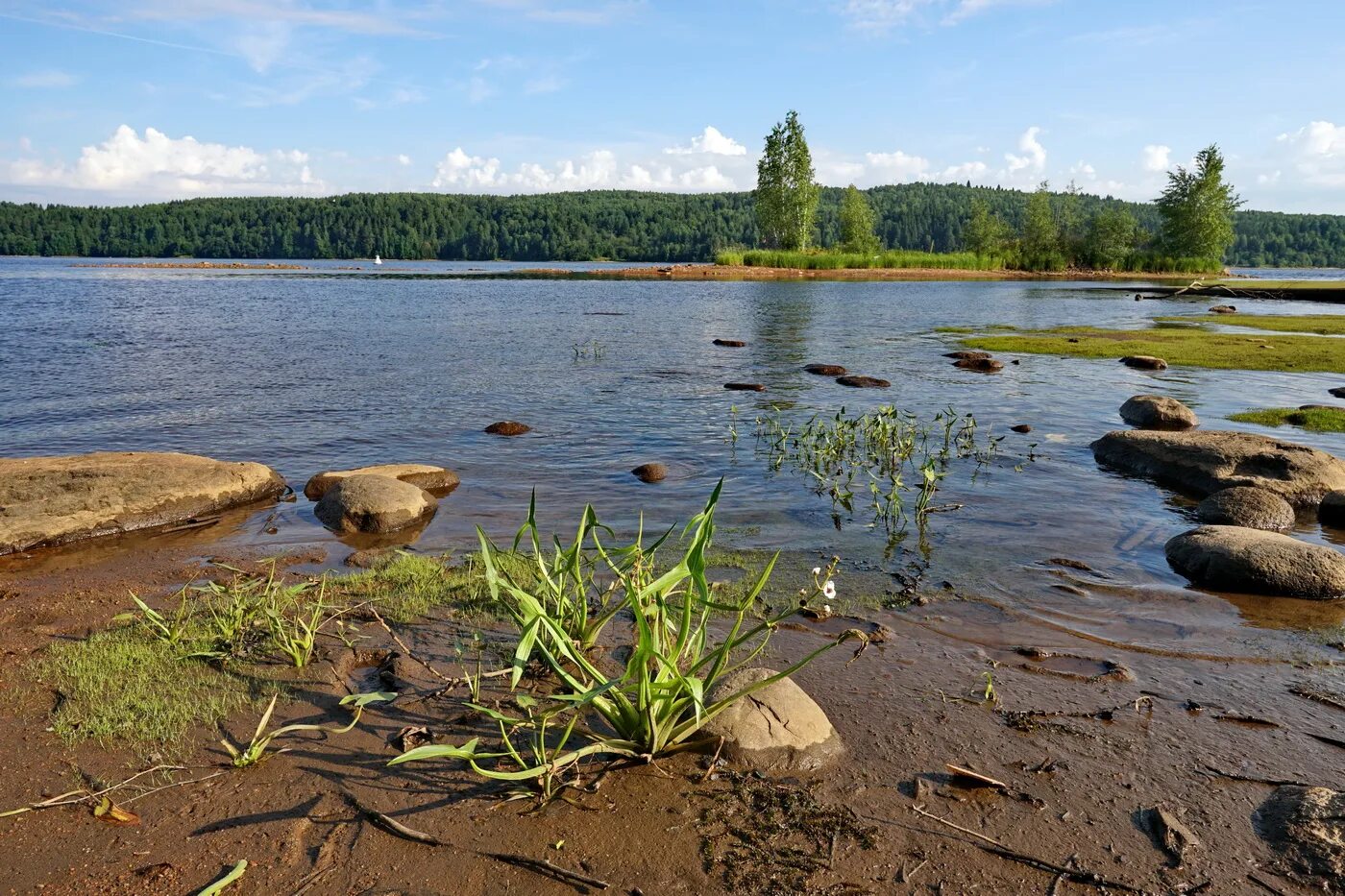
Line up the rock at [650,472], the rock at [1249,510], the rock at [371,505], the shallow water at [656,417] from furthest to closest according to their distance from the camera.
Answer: the rock at [650,472], the rock at [1249,510], the rock at [371,505], the shallow water at [656,417]

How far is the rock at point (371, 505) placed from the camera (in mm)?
9211

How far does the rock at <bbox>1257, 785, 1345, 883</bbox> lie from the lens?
3.69 metres

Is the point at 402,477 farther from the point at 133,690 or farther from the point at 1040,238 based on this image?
the point at 1040,238

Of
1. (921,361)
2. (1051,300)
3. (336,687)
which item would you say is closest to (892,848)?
(336,687)

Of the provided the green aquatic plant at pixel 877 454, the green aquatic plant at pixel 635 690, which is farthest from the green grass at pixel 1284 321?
the green aquatic plant at pixel 635 690

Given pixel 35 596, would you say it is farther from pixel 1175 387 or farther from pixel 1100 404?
pixel 1175 387

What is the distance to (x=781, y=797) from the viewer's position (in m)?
4.14

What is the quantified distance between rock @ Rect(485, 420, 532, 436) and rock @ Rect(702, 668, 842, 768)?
10532 mm

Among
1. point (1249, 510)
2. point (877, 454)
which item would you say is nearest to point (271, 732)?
point (877, 454)

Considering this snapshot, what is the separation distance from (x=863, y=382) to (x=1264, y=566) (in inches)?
532

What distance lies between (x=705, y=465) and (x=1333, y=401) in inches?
581

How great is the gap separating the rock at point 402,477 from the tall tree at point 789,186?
3545 inches

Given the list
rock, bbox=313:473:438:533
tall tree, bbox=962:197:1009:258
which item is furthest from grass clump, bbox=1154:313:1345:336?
tall tree, bbox=962:197:1009:258

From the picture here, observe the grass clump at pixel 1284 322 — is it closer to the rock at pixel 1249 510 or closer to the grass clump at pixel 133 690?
the rock at pixel 1249 510
